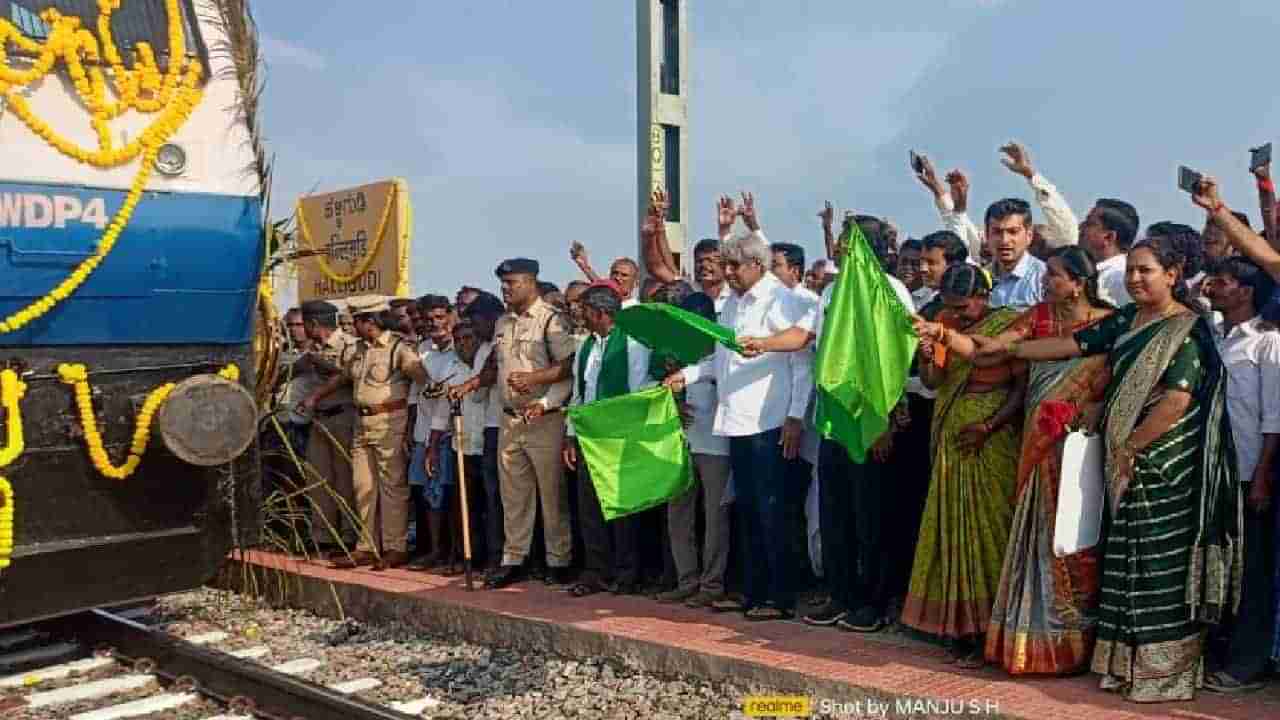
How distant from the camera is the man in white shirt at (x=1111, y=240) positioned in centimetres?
477

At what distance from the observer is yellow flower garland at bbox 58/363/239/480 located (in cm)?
451

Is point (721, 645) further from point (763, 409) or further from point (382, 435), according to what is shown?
point (382, 435)

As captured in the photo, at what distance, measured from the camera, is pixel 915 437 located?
17.6 ft

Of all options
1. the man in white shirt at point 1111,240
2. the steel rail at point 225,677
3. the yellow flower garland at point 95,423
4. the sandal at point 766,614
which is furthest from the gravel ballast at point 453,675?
the man in white shirt at point 1111,240

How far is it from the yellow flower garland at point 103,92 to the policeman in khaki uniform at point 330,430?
10.4ft

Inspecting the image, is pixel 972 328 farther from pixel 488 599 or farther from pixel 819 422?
pixel 488 599

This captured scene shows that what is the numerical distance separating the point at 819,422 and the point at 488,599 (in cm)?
218

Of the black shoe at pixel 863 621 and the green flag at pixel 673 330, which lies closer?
the black shoe at pixel 863 621

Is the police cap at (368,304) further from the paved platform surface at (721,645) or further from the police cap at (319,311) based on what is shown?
the paved platform surface at (721,645)

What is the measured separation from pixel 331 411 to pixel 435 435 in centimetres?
94

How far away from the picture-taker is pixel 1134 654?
4.11 meters

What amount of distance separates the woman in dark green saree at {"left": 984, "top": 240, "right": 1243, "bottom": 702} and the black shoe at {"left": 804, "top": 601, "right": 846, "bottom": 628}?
1.39 meters

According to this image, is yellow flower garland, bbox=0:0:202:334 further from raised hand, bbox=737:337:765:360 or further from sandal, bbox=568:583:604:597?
sandal, bbox=568:583:604:597

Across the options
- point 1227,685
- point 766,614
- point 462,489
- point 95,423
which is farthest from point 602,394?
point 1227,685
